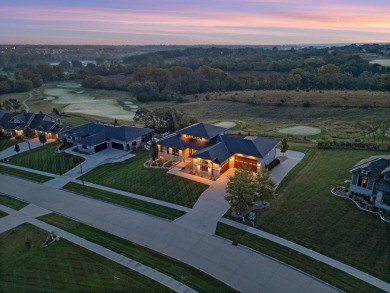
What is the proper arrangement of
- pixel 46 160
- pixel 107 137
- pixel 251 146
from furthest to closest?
pixel 107 137 < pixel 46 160 < pixel 251 146

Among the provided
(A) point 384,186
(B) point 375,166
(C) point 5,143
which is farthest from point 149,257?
(C) point 5,143

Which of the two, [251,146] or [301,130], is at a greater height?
[251,146]

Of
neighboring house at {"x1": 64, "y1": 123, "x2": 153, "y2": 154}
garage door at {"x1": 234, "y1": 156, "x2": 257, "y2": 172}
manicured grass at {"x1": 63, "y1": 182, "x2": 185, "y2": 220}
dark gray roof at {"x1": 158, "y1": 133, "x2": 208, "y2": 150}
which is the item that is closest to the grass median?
manicured grass at {"x1": 63, "y1": 182, "x2": 185, "y2": 220}

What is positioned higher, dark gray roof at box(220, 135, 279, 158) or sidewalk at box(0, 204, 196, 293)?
dark gray roof at box(220, 135, 279, 158)

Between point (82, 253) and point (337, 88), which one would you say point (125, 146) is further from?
point (337, 88)

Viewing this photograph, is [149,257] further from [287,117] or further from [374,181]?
[287,117]

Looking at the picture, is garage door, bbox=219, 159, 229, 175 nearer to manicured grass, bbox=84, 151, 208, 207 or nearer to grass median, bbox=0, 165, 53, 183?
manicured grass, bbox=84, 151, 208, 207
